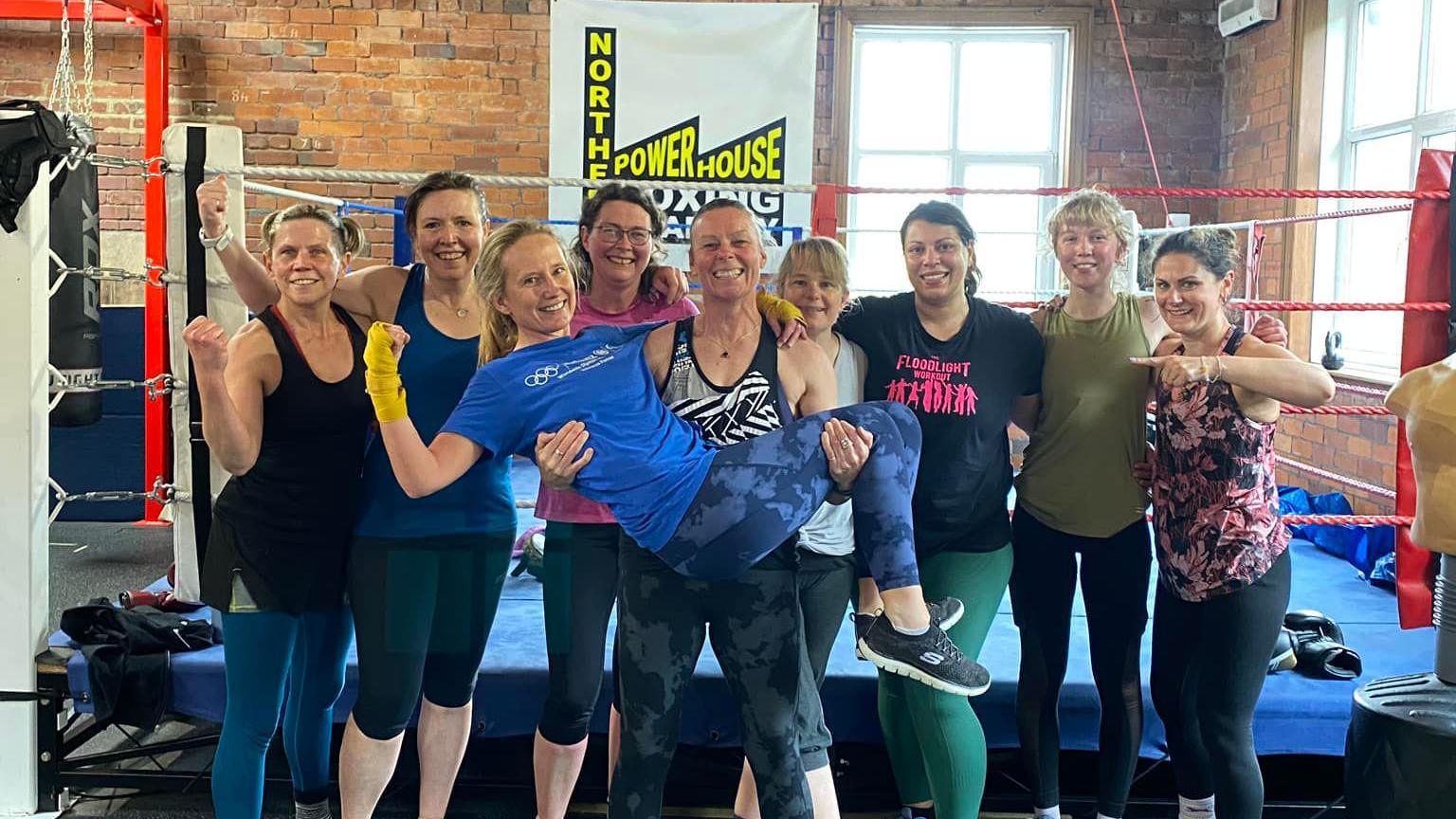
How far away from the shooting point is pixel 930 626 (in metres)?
1.74

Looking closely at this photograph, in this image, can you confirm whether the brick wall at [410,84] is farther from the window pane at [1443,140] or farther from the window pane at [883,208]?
the window pane at [1443,140]

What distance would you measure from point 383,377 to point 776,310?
2.02 ft

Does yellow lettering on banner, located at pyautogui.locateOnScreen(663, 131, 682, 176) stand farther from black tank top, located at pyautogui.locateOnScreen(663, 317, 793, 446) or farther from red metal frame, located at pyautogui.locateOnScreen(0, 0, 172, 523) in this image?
black tank top, located at pyautogui.locateOnScreen(663, 317, 793, 446)

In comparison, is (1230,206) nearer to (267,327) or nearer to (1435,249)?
(1435,249)

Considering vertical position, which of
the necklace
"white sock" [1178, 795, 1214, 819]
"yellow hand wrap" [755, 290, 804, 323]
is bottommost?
"white sock" [1178, 795, 1214, 819]

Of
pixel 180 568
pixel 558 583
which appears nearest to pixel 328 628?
pixel 558 583

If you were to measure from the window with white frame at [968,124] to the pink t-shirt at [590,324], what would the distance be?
4.08 meters

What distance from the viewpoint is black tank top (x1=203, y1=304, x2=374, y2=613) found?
188 cm

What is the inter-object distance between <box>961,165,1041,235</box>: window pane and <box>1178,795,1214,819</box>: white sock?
4.46 meters

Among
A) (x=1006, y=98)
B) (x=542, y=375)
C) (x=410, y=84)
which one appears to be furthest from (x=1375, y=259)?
(x=410, y=84)

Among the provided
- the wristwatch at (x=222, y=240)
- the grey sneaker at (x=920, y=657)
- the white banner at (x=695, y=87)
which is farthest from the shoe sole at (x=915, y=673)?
the white banner at (x=695, y=87)

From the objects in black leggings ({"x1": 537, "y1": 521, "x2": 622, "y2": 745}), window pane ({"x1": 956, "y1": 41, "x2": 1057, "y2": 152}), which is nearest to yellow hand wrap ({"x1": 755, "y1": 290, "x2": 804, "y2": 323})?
black leggings ({"x1": 537, "y1": 521, "x2": 622, "y2": 745})

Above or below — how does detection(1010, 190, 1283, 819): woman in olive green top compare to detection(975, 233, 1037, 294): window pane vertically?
below

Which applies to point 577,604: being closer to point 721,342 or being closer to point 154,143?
point 721,342
